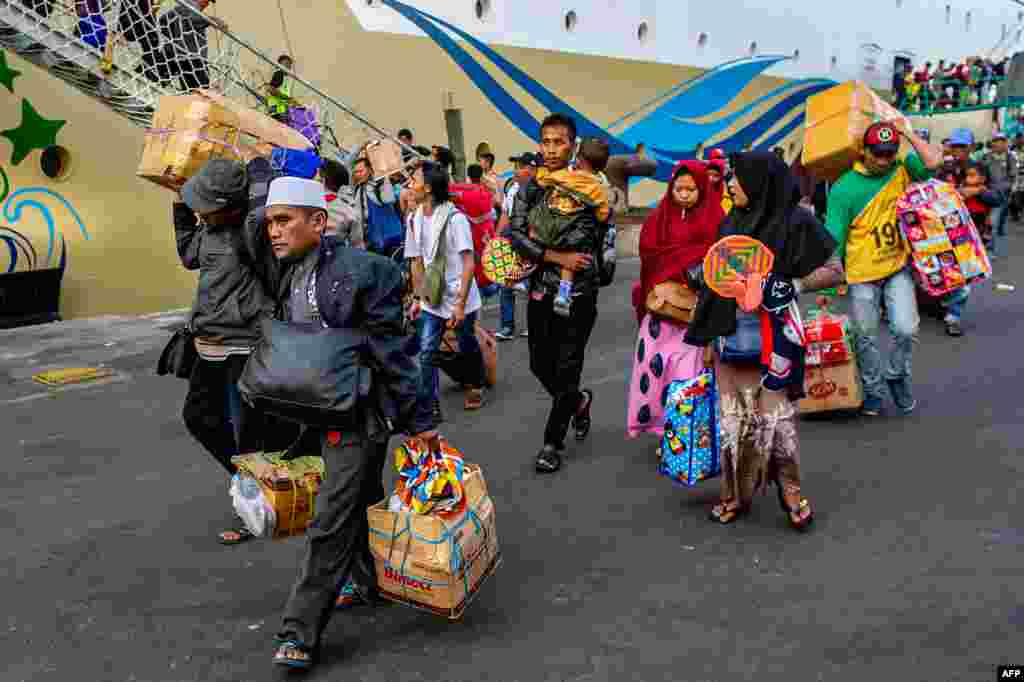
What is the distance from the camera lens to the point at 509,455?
6.00 m

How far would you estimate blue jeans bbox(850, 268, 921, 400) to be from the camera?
6328 mm

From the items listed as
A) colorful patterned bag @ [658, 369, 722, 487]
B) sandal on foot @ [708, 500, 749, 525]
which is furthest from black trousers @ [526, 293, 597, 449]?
sandal on foot @ [708, 500, 749, 525]

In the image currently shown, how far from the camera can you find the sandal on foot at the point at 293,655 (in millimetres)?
3348

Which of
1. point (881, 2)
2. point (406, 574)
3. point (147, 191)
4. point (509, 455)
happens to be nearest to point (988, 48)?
point (881, 2)

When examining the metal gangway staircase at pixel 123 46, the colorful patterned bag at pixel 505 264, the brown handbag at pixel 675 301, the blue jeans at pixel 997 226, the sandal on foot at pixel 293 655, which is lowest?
the blue jeans at pixel 997 226

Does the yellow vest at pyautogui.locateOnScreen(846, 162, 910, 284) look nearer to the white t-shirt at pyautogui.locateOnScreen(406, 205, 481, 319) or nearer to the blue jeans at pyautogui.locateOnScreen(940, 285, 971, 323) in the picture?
the white t-shirt at pyautogui.locateOnScreen(406, 205, 481, 319)

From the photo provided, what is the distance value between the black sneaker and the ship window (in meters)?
14.5

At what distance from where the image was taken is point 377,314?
3338 millimetres

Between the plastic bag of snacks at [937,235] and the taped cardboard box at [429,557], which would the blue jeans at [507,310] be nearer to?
the plastic bag of snacks at [937,235]

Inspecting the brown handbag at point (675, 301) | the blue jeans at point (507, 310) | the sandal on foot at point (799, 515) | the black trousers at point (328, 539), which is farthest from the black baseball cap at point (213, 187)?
the blue jeans at point (507, 310)

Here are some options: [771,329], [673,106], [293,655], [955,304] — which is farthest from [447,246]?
[673,106]

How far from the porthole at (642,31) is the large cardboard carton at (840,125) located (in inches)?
554

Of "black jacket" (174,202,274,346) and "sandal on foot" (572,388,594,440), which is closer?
"black jacket" (174,202,274,346)

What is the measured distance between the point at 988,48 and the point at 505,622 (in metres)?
38.5
